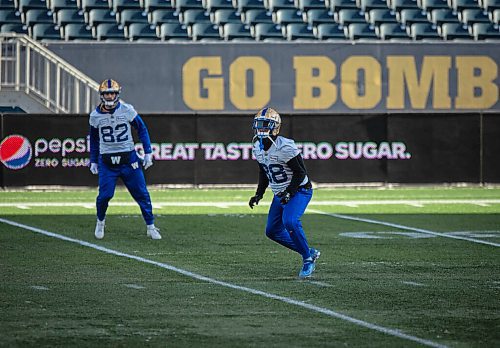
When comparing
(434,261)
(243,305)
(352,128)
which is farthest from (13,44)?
(243,305)

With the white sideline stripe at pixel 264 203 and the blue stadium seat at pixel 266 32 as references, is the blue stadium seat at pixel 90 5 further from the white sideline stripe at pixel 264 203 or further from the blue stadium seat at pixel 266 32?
the white sideline stripe at pixel 264 203

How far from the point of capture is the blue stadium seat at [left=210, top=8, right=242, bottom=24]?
27.4 m

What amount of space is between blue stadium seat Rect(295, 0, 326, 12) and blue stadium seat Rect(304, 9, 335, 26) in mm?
128

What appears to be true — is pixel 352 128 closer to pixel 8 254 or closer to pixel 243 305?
pixel 8 254

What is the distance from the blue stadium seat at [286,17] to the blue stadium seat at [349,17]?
95 cm

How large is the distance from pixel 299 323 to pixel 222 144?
52.4 ft

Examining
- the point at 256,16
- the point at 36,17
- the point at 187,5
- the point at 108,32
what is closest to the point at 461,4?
the point at 256,16

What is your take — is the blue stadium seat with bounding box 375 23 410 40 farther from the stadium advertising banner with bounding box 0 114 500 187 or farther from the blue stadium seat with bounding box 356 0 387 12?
the stadium advertising banner with bounding box 0 114 500 187

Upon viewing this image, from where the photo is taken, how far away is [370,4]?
28.3m

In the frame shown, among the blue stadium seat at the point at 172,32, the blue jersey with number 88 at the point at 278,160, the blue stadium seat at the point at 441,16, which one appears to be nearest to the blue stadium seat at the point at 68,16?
the blue stadium seat at the point at 172,32

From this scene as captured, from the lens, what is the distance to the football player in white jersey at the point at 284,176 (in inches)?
402

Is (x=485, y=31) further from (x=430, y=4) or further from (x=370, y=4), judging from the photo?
(x=370, y=4)

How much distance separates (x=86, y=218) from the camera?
54.2ft

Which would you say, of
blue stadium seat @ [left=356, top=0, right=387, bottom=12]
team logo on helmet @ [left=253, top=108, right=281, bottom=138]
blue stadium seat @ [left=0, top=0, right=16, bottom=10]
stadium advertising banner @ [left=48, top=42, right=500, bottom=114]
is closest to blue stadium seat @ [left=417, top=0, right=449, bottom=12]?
blue stadium seat @ [left=356, top=0, right=387, bottom=12]
